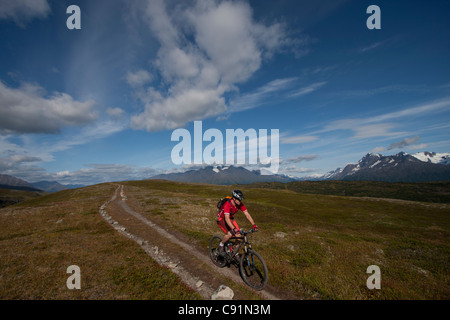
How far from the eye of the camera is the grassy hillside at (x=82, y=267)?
9.22 metres

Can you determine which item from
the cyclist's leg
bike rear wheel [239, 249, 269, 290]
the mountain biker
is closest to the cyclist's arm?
the mountain biker

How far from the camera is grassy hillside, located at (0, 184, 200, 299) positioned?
9219mm

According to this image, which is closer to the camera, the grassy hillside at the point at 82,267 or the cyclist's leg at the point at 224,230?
the grassy hillside at the point at 82,267

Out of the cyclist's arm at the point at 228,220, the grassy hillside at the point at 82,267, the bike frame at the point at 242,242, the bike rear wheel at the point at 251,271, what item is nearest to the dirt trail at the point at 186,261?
A: the bike rear wheel at the point at 251,271

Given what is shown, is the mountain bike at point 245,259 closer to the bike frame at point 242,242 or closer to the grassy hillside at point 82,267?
the bike frame at point 242,242

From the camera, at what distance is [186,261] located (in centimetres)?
1278

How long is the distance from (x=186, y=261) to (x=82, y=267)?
653 cm

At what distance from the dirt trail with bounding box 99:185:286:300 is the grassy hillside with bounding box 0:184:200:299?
68 cm

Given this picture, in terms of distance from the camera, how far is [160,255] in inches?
539

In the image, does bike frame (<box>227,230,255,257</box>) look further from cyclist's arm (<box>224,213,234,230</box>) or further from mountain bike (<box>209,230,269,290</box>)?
cyclist's arm (<box>224,213,234,230</box>)

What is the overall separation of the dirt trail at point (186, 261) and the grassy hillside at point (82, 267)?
682mm
